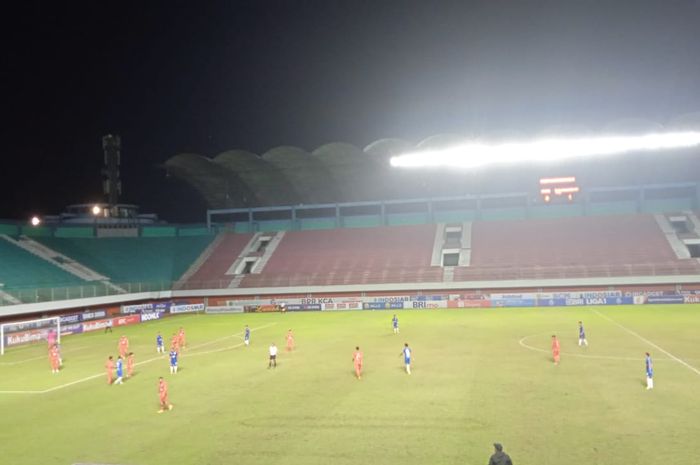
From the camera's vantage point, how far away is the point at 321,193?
69.4 m

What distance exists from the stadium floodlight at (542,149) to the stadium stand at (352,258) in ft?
37.9

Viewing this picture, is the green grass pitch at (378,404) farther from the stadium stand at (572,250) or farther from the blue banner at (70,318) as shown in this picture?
the stadium stand at (572,250)

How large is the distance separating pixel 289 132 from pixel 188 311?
24447mm

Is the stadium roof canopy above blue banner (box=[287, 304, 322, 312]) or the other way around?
above

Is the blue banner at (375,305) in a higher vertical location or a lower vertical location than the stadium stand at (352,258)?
lower

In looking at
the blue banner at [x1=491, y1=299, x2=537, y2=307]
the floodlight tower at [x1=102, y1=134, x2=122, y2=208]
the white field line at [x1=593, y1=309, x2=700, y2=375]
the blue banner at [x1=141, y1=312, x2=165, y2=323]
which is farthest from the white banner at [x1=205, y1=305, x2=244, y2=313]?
the white field line at [x1=593, y1=309, x2=700, y2=375]

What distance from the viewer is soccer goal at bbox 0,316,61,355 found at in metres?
37.2

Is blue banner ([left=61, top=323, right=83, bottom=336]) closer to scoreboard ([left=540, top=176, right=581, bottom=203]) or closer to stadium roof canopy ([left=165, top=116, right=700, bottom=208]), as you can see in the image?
stadium roof canopy ([left=165, top=116, right=700, bottom=208])

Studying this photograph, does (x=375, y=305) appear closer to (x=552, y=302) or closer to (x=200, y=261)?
(x=552, y=302)

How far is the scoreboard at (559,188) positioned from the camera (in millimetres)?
49469

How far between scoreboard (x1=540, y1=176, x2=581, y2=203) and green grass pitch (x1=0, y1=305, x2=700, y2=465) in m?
17.9

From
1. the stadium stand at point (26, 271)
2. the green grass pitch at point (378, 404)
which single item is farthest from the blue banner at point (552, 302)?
the stadium stand at point (26, 271)

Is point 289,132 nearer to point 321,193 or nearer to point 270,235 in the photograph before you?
point 321,193

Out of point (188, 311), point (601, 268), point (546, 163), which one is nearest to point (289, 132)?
point (188, 311)
